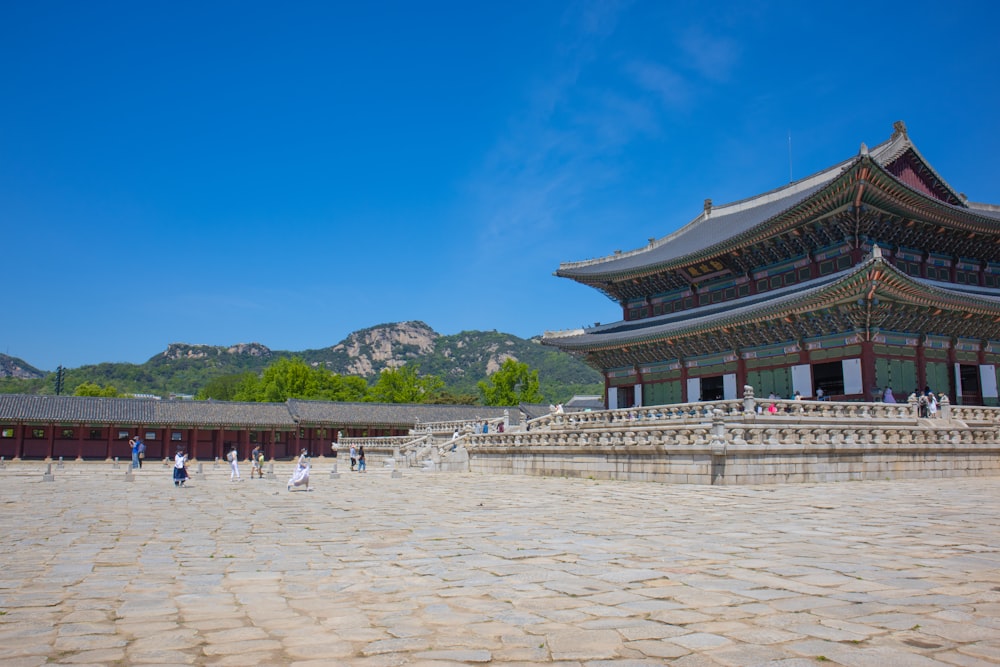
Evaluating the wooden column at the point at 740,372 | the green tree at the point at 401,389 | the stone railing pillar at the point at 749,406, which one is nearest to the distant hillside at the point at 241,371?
the green tree at the point at 401,389

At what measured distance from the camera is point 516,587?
21.7 feet

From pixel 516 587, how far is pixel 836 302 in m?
22.6

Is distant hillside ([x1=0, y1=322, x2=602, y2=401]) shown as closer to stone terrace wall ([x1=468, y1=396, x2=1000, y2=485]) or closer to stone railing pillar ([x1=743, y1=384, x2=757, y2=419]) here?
stone terrace wall ([x1=468, y1=396, x2=1000, y2=485])

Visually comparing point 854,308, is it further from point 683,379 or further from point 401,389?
point 401,389

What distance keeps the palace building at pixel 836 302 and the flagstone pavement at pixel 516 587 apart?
1420 cm

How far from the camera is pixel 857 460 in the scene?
63.7 ft

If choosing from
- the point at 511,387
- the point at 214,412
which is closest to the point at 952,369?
the point at 214,412

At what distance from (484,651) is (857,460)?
17.8 meters

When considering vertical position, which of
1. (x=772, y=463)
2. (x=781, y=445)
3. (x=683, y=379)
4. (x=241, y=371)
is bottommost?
(x=772, y=463)

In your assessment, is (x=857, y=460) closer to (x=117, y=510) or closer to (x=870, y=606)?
(x=870, y=606)

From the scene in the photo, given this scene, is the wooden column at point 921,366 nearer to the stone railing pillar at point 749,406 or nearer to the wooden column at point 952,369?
the wooden column at point 952,369

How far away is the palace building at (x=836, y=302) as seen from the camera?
2598 centimetres

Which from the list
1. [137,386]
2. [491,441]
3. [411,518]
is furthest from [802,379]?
[137,386]

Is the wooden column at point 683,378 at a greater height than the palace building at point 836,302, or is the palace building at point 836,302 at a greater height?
the palace building at point 836,302
